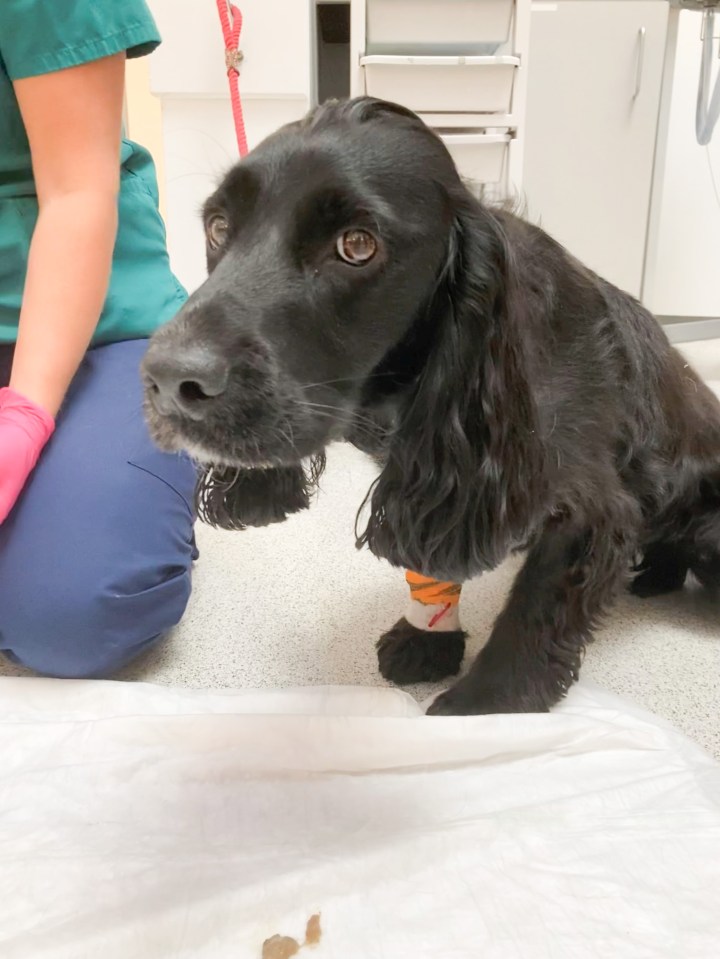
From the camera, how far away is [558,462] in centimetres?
82

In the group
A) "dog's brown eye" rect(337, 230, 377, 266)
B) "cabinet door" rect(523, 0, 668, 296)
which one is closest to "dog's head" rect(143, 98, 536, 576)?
Answer: "dog's brown eye" rect(337, 230, 377, 266)

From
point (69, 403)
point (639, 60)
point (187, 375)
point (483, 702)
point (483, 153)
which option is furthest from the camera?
point (639, 60)

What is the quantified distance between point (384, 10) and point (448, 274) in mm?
1307

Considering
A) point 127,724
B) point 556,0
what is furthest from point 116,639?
point 556,0

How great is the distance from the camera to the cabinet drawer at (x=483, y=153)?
173 cm

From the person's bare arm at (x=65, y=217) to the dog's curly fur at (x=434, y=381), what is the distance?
0.92 ft

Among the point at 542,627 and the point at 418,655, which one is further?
the point at 418,655

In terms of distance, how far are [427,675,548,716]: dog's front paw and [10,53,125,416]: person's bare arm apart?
24.6 inches

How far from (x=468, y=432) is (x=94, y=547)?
532 mm

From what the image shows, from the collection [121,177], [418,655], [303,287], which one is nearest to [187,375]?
[303,287]

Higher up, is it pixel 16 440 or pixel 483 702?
pixel 16 440

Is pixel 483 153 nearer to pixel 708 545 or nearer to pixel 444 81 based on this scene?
pixel 444 81

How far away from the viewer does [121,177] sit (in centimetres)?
120

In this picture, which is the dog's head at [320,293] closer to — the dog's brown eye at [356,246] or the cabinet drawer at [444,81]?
the dog's brown eye at [356,246]
